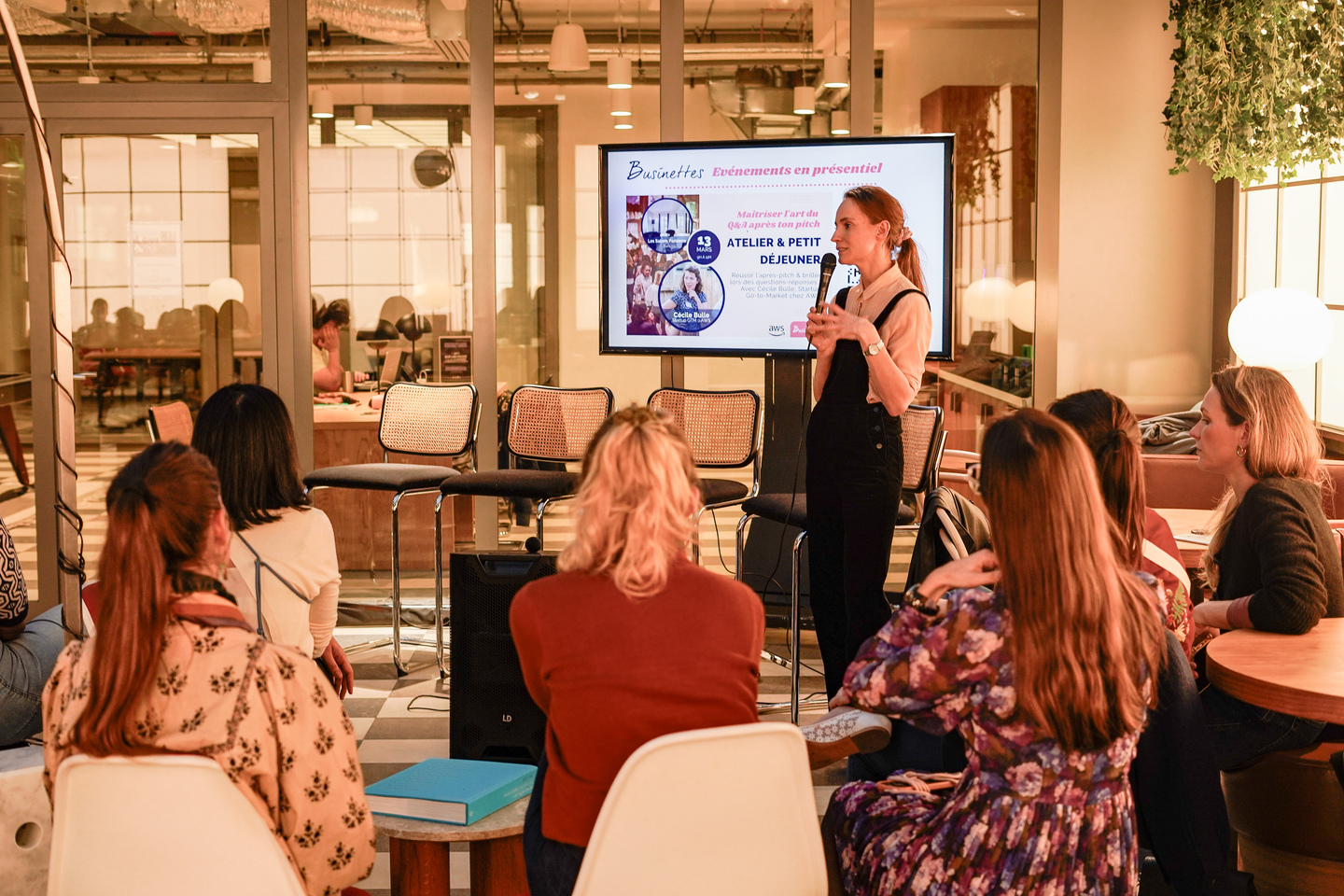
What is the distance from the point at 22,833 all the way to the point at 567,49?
4.37 metres

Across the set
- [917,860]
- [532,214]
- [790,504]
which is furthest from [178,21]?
[917,860]

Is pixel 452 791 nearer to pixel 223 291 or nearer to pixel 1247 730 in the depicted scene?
pixel 1247 730

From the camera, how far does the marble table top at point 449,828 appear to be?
79.9 inches

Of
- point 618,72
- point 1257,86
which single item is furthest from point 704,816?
point 1257,86

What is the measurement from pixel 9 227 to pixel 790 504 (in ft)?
13.1

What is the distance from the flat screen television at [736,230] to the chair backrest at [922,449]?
55 centimetres

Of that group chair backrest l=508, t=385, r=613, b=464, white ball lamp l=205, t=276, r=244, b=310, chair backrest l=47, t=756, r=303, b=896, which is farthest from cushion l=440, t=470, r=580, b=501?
chair backrest l=47, t=756, r=303, b=896

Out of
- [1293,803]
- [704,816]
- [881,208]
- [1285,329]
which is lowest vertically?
[1293,803]

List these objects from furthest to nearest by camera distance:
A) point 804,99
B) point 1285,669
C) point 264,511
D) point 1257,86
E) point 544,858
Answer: point 804,99, point 1257,86, point 264,511, point 1285,669, point 544,858

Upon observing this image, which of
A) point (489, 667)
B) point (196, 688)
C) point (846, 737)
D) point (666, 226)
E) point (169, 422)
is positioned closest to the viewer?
point (196, 688)

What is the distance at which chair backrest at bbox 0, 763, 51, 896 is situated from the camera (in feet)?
7.97

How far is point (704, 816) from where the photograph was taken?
Answer: 1719 mm

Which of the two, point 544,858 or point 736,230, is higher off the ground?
point 736,230

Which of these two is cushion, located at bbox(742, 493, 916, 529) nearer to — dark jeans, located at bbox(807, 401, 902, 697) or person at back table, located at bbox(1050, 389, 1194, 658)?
dark jeans, located at bbox(807, 401, 902, 697)
